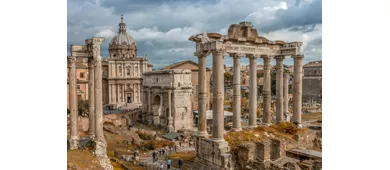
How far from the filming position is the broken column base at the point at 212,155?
14.2m

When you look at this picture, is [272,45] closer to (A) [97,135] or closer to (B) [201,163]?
(B) [201,163]

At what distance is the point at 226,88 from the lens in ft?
227

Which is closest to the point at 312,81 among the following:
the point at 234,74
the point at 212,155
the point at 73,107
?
the point at 234,74

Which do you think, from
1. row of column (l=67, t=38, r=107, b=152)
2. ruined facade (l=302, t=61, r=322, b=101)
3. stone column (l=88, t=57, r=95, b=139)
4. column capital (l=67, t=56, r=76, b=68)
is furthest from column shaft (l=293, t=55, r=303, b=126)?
ruined facade (l=302, t=61, r=322, b=101)

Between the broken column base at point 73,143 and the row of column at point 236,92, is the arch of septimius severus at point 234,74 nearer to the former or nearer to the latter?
the row of column at point 236,92

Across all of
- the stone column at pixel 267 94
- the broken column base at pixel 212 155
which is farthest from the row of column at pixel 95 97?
the stone column at pixel 267 94

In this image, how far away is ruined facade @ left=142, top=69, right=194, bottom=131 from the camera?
34844 millimetres

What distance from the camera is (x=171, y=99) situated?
115ft

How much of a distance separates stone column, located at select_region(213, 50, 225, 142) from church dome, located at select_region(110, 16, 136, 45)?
4103 centimetres

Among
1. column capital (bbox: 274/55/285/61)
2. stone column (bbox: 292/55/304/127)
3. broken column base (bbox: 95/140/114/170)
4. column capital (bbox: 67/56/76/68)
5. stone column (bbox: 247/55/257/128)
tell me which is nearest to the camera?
broken column base (bbox: 95/140/114/170)

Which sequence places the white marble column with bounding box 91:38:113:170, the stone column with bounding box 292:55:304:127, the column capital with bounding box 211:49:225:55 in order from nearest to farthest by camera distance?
the column capital with bounding box 211:49:225:55
the white marble column with bounding box 91:38:113:170
the stone column with bounding box 292:55:304:127

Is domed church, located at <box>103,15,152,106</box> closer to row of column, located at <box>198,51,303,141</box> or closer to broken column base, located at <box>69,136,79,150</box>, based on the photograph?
broken column base, located at <box>69,136,79,150</box>
